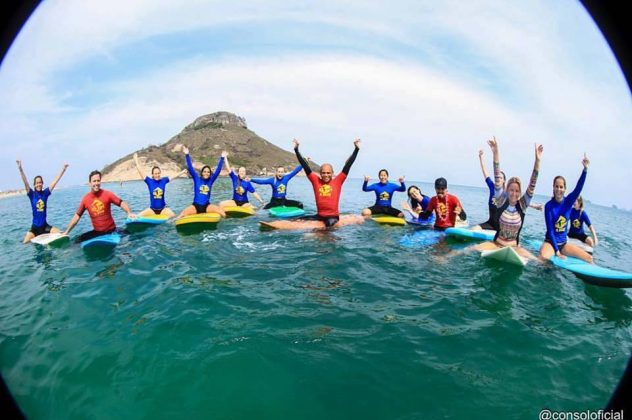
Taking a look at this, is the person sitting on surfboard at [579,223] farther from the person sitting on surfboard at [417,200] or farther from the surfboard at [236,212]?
the surfboard at [236,212]

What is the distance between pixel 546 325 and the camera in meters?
5.59

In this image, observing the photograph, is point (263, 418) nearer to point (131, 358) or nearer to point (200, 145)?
point (131, 358)

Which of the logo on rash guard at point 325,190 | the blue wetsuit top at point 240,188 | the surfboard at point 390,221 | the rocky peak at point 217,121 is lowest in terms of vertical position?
the surfboard at point 390,221

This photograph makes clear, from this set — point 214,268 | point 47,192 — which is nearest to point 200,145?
point 47,192

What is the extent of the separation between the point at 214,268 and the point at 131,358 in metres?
3.56

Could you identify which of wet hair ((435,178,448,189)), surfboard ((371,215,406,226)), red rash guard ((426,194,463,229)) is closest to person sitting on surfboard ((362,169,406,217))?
surfboard ((371,215,406,226))

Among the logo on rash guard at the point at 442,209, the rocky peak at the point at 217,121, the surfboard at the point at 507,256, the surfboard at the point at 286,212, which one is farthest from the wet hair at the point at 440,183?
the rocky peak at the point at 217,121

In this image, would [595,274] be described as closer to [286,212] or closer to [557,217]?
[557,217]

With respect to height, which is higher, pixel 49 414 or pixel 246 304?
pixel 246 304

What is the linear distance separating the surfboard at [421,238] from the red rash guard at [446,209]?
476 millimetres

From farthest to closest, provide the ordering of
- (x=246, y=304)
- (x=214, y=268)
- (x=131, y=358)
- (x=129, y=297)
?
(x=214, y=268), (x=129, y=297), (x=246, y=304), (x=131, y=358)

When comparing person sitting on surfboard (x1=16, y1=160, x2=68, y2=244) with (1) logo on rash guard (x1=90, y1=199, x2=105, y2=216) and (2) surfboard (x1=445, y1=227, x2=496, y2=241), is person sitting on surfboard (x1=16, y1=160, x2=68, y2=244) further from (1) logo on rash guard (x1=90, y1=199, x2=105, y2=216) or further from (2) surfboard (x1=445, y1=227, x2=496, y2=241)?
(2) surfboard (x1=445, y1=227, x2=496, y2=241)

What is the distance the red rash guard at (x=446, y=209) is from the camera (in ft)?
39.9

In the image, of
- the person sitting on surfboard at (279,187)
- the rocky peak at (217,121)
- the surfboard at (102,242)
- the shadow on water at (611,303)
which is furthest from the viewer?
the rocky peak at (217,121)
